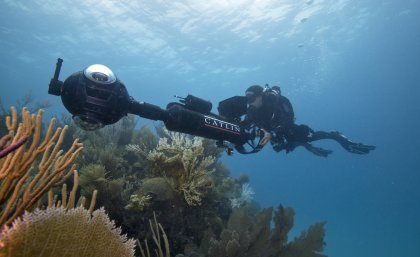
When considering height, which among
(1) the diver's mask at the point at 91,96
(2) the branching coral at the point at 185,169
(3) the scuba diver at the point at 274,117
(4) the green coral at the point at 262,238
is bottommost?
(4) the green coral at the point at 262,238

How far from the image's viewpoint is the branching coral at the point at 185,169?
4438mm

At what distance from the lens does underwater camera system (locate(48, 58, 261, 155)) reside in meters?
3.12

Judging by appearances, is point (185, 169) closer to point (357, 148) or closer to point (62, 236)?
point (62, 236)

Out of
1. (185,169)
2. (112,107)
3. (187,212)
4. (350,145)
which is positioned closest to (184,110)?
(185,169)

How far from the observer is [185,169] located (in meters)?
4.46

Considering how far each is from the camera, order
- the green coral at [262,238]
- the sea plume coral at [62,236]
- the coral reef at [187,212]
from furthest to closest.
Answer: the coral reef at [187,212] → the green coral at [262,238] → the sea plume coral at [62,236]

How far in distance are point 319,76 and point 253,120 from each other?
206ft

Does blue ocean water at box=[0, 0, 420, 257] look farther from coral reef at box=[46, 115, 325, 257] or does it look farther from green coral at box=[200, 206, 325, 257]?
green coral at box=[200, 206, 325, 257]

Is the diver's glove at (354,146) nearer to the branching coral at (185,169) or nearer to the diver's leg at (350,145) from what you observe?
the diver's leg at (350,145)

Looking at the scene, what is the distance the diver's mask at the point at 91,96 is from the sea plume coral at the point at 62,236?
1.67 metres

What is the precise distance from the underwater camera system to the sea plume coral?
1.69 meters

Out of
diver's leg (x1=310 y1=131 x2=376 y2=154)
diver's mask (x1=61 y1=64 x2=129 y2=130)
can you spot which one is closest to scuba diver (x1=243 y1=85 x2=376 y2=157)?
diver's leg (x1=310 y1=131 x2=376 y2=154)

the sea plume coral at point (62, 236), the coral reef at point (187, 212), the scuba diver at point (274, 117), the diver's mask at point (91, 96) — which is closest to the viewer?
the sea plume coral at point (62, 236)

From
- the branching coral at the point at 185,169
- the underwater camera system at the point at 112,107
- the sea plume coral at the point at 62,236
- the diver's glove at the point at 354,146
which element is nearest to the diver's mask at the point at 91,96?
the underwater camera system at the point at 112,107
